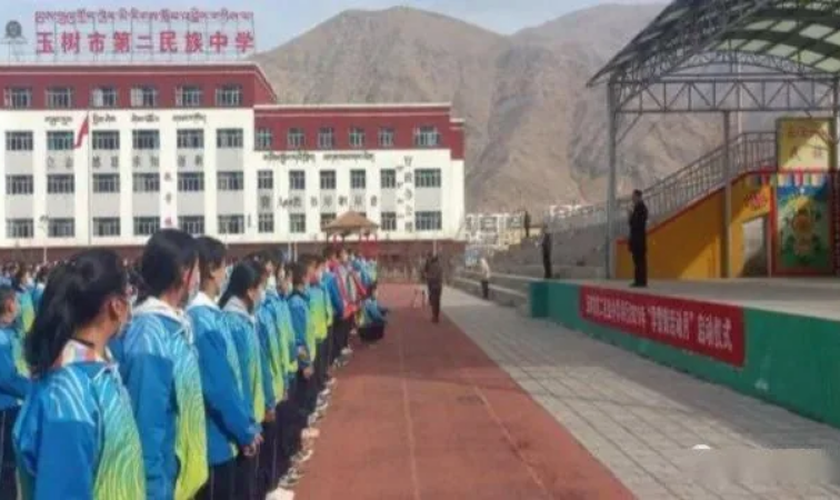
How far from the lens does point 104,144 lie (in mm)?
71062

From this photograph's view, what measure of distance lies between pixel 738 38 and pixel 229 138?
44275 millimetres

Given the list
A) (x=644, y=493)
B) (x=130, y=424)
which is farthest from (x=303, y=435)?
(x=130, y=424)

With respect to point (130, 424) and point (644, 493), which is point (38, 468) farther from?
point (644, 493)

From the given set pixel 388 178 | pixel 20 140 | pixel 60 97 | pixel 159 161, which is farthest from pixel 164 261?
pixel 20 140

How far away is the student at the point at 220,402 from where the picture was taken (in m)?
5.96

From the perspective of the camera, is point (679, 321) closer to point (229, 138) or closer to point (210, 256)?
point (210, 256)

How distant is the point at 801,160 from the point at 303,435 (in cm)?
2582

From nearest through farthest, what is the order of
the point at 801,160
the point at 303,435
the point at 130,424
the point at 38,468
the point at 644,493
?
the point at 38,468 → the point at 130,424 → the point at 644,493 → the point at 303,435 → the point at 801,160

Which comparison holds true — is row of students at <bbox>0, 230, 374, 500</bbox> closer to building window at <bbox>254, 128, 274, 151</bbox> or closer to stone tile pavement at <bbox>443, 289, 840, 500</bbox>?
stone tile pavement at <bbox>443, 289, 840, 500</bbox>

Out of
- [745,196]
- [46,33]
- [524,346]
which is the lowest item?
[524,346]

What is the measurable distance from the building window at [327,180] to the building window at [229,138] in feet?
16.1

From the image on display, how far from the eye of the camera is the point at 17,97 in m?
71.1

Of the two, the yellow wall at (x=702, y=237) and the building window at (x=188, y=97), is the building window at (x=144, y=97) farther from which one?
the yellow wall at (x=702, y=237)

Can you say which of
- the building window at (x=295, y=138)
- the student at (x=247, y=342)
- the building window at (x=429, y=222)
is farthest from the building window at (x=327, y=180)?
the student at (x=247, y=342)
